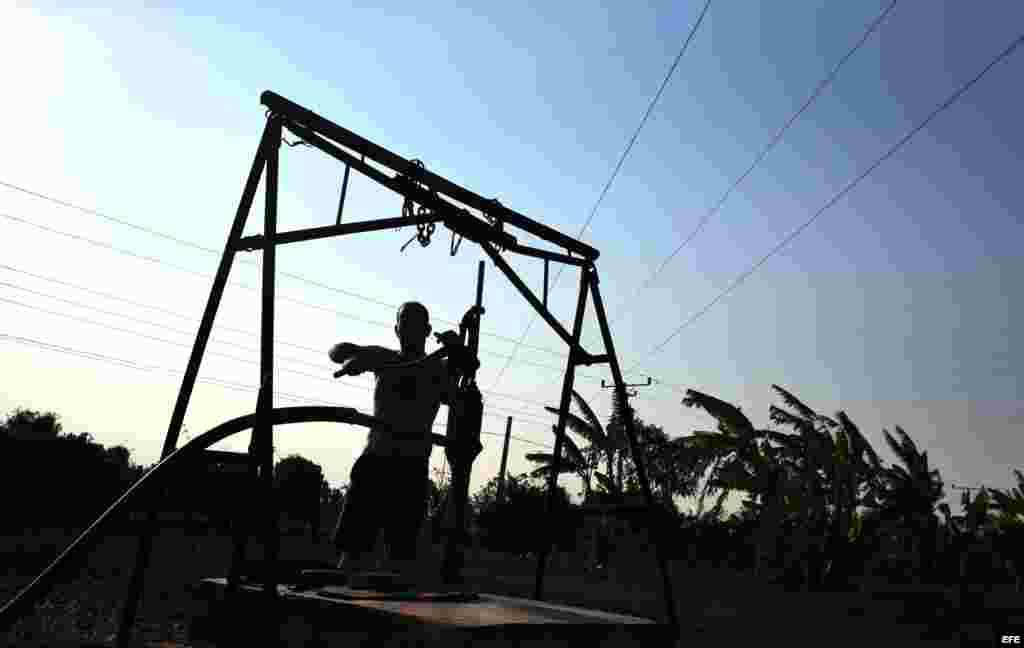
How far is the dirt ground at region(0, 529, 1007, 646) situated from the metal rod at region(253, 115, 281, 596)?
97.5 inches

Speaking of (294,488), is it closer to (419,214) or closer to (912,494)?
(912,494)

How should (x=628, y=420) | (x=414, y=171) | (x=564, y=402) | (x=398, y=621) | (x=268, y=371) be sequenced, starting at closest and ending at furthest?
(x=398, y=621) → (x=268, y=371) → (x=414, y=171) → (x=628, y=420) → (x=564, y=402)

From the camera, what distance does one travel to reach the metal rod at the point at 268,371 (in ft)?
10.8

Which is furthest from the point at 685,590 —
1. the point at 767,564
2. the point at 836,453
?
the point at 767,564

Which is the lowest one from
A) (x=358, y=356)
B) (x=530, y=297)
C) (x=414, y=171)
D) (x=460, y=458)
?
(x=460, y=458)

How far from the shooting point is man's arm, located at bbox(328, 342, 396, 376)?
4242 millimetres

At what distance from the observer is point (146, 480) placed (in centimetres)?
305

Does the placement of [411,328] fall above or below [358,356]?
above

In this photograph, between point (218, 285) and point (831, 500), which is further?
point (831, 500)

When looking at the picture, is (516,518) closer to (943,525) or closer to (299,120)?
(943,525)

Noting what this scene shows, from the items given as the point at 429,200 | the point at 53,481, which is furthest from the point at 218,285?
the point at 53,481

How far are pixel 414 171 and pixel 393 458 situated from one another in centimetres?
174

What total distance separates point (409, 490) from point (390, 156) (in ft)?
6.48

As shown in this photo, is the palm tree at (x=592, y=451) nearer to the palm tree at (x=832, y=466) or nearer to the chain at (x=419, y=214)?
the palm tree at (x=832, y=466)
